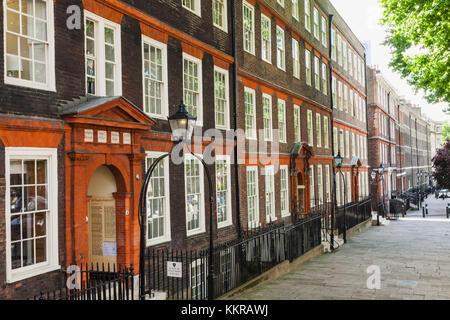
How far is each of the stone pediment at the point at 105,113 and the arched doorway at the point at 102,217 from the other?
3.96 ft

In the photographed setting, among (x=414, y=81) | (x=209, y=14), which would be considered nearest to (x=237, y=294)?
(x=209, y=14)

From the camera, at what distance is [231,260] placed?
1198 centimetres

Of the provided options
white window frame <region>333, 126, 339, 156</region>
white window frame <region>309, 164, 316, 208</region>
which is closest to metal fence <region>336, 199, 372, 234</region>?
white window frame <region>309, 164, 316, 208</region>

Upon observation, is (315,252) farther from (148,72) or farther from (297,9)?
(297,9)

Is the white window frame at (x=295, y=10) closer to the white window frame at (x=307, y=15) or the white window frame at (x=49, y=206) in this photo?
the white window frame at (x=307, y=15)

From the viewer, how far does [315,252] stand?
18406mm

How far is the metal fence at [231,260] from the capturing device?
34.1 feet

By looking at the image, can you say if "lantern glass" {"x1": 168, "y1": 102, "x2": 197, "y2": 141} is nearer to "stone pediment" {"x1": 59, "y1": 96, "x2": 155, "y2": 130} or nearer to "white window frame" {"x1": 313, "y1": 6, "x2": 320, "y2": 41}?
"stone pediment" {"x1": 59, "y1": 96, "x2": 155, "y2": 130}

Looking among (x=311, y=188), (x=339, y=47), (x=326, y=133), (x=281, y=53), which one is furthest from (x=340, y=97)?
(x=281, y=53)

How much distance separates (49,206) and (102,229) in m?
2.19

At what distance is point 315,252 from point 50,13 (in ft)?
44.6

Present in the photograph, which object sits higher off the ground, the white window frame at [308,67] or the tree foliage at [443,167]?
the white window frame at [308,67]

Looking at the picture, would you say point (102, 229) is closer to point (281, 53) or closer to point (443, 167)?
point (281, 53)

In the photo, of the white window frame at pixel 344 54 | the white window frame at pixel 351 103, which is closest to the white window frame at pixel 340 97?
the white window frame at pixel 344 54
